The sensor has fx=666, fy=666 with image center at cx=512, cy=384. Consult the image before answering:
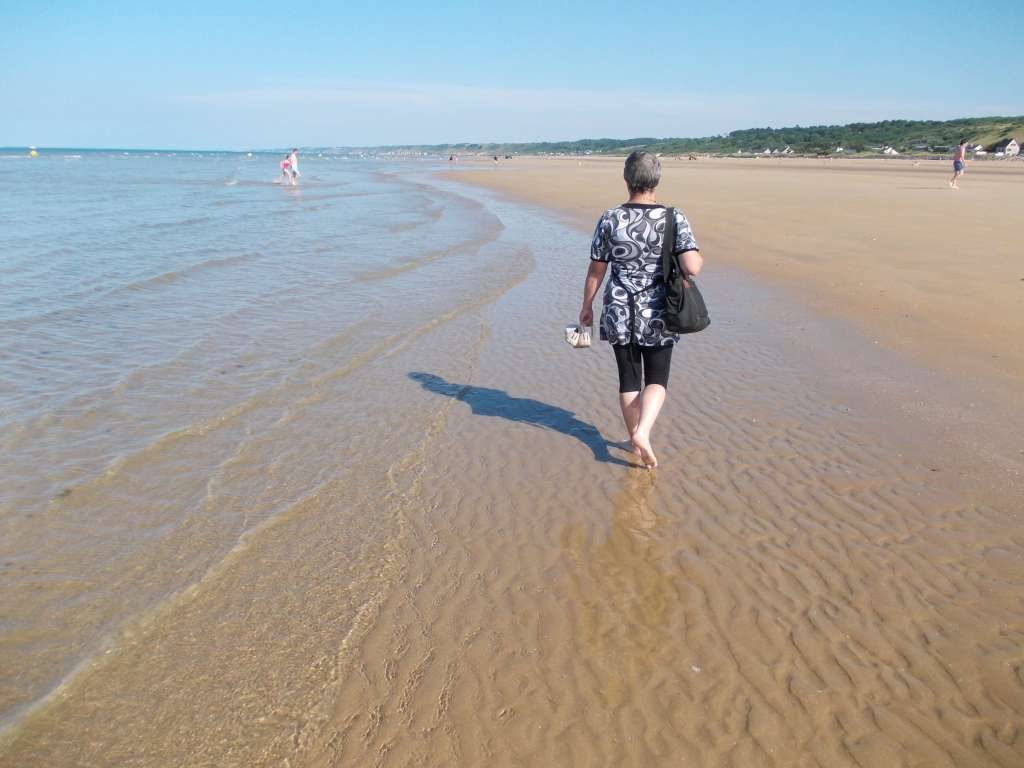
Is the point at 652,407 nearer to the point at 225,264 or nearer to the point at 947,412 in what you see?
the point at 947,412

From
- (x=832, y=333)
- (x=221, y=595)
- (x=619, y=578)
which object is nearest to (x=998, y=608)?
(x=619, y=578)

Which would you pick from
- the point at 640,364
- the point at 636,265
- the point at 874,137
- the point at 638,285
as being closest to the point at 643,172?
the point at 636,265

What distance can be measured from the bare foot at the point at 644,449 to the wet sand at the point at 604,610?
0.36ft

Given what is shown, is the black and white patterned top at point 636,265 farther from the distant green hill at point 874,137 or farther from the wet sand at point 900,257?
the distant green hill at point 874,137

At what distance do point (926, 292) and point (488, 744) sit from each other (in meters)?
9.74

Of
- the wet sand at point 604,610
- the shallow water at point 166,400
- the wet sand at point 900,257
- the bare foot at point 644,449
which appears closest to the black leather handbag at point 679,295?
Answer: the bare foot at point 644,449

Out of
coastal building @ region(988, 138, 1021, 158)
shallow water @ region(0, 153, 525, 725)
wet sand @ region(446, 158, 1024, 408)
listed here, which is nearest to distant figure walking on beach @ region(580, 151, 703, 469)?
shallow water @ region(0, 153, 525, 725)

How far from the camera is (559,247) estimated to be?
1508 cm

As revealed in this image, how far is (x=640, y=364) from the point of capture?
15.5 ft

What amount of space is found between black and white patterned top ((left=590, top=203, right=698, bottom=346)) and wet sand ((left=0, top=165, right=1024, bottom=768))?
110 centimetres

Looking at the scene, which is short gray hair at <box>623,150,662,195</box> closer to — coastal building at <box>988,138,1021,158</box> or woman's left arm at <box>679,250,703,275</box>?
woman's left arm at <box>679,250,703,275</box>

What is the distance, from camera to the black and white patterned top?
4230mm

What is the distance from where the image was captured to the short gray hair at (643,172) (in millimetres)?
4172

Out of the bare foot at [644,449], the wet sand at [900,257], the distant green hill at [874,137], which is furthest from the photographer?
the distant green hill at [874,137]
